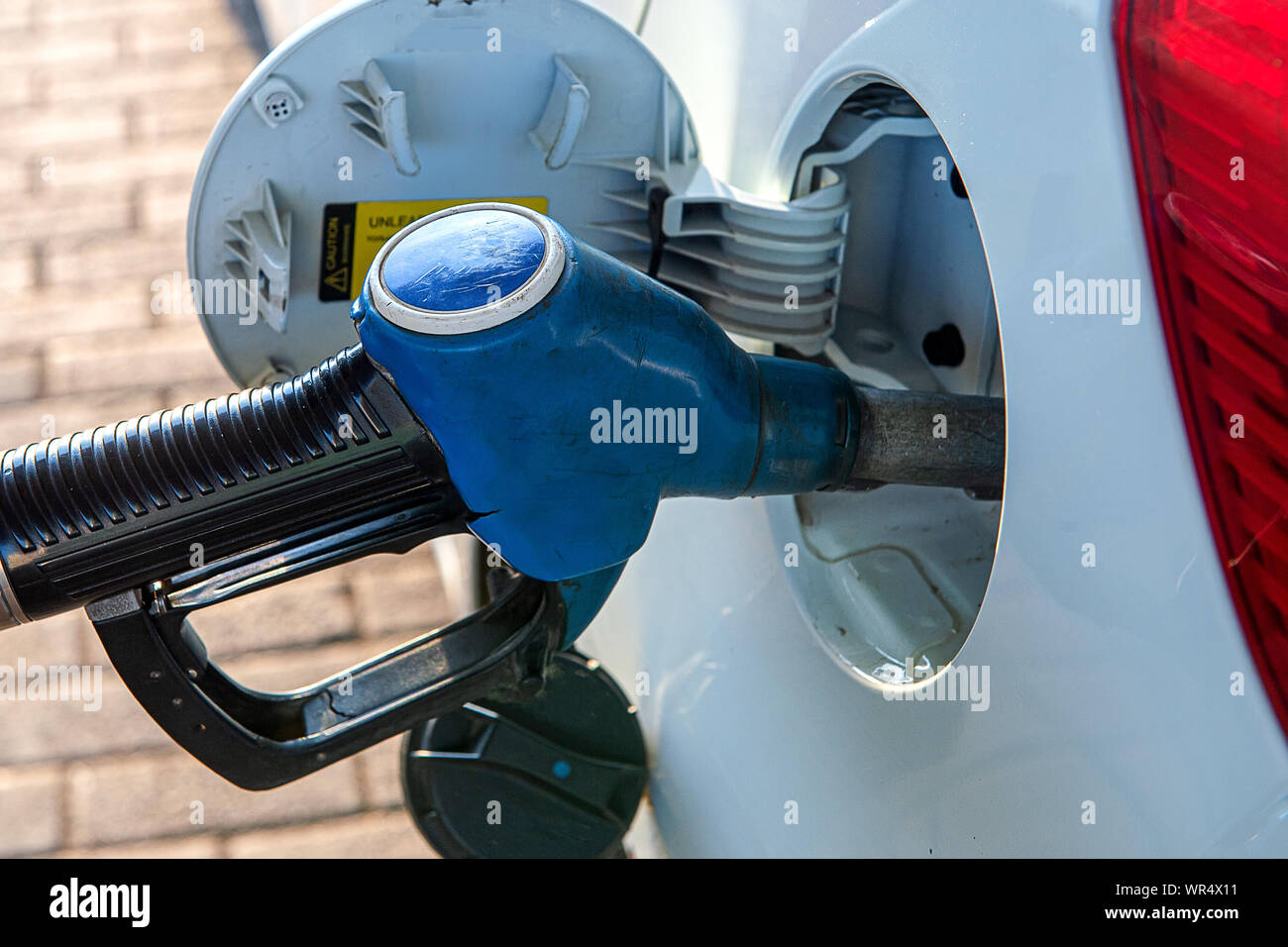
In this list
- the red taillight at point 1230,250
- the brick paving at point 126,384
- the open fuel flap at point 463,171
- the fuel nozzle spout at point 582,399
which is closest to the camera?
the red taillight at point 1230,250

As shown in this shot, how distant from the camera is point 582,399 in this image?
78 centimetres

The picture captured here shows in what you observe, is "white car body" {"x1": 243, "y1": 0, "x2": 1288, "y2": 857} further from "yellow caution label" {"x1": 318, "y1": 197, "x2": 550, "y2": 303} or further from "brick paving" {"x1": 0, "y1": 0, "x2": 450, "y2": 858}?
"brick paving" {"x1": 0, "y1": 0, "x2": 450, "y2": 858}

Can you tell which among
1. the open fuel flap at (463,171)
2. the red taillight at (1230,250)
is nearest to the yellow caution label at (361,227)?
the open fuel flap at (463,171)

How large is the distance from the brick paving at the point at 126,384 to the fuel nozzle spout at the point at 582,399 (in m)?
1.17

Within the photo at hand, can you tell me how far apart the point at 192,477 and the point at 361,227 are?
34 centimetres

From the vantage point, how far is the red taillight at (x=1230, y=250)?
Result: 22.9 inches

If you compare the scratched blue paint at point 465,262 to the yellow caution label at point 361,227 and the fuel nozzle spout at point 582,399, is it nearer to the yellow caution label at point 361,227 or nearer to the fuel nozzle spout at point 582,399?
the fuel nozzle spout at point 582,399

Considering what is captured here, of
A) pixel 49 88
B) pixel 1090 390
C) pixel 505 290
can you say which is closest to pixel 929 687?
pixel 1090 390

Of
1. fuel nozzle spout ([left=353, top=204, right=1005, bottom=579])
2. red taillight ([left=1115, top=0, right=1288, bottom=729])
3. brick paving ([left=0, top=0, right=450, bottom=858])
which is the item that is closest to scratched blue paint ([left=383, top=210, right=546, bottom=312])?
fuel nozzle spout ([left=353, top=204, right=1005, bottom=579])

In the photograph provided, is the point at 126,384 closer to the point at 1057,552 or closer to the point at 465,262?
the point at 465,262

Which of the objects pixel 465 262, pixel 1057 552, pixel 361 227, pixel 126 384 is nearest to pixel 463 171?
pixel 361 227

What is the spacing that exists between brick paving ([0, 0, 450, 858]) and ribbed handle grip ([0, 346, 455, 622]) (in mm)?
1128

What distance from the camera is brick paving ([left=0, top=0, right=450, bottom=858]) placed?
1870mm

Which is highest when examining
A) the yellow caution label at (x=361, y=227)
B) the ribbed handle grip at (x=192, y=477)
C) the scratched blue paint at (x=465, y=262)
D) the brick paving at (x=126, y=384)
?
the scratched blue paint at (x=465, y=262)
